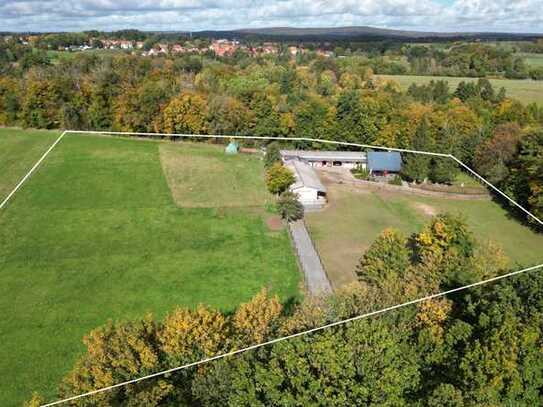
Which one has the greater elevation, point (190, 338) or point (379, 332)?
point (379, 332)

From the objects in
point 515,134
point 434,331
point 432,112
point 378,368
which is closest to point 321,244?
point 434,331

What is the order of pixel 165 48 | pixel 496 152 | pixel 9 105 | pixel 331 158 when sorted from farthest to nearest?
pixel 165 48 < pixel 331 158 < pixel 9 105 < pixel 496 152

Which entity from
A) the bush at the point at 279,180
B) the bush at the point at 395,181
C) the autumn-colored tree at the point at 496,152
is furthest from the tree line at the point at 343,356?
the bush at the point at 395,181

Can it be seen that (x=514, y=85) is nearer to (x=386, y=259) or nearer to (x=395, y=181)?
(x=395, y=181)

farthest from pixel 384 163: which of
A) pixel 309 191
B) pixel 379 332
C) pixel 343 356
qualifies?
pixel 343 356

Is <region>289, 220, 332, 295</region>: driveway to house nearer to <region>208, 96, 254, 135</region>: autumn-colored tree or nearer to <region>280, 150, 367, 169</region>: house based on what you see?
<region>280, 150, 367, 169</region>: house

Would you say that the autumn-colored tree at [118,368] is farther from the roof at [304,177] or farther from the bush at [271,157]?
the bush at [271,157]

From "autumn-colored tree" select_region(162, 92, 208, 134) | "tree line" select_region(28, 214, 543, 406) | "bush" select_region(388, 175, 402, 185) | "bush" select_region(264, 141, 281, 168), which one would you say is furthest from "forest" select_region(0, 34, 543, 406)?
"bush" select_region(264, 141, 281, 168)
